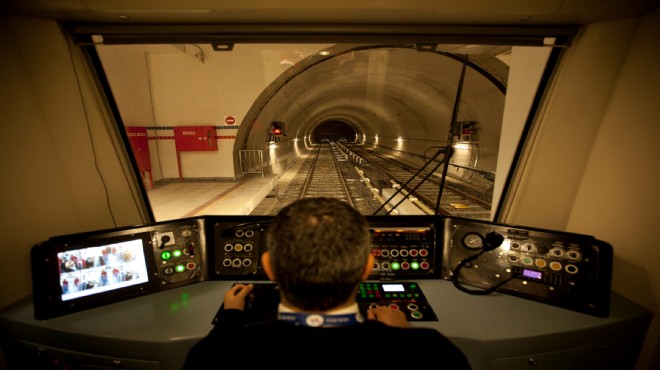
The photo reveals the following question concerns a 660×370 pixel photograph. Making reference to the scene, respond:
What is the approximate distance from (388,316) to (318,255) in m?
0.97

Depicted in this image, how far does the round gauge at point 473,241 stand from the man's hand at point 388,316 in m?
0.81

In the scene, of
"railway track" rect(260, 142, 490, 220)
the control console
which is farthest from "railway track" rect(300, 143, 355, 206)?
the control console

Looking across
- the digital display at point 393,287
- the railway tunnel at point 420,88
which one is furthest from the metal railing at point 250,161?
the digital display at point 393,287

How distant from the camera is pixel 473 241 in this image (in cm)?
214

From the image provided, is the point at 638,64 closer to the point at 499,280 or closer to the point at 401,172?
the point at 499,280

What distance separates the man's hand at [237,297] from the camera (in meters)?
1.81

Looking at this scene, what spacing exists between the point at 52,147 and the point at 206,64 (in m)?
8.23

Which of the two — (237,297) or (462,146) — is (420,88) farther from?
(237,297)

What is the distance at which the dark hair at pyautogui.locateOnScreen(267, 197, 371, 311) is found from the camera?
0.98m

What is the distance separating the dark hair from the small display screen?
147 centimetres

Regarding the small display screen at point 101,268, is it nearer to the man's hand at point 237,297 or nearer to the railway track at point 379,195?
the man's hand at point 237,297

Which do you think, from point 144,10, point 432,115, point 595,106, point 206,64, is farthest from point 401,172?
point 144,10

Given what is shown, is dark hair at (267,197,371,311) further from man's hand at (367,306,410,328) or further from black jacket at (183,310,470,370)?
man's hand at (367,306,410,328)

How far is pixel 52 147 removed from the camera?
2148mm
